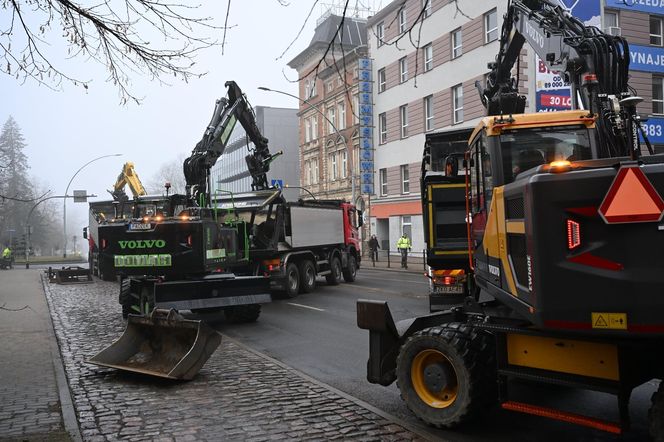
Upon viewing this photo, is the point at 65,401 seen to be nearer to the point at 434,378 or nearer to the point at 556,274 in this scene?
the point at 434,378

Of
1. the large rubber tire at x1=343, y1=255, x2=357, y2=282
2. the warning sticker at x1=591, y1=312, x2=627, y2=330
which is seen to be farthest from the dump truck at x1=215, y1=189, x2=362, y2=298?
the warning sticker at x1=591, y1=312, x2=627, y2=330

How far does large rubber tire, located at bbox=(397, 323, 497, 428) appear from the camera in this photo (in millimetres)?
5090

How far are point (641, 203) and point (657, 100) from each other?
26.6 meters

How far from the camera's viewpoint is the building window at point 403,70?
36219 mm

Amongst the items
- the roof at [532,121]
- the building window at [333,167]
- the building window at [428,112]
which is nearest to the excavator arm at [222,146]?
the roof at [532,121]

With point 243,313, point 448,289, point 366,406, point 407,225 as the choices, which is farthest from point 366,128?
point 366,406

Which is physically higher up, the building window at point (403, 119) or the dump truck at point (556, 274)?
the building window at point (403, 119)

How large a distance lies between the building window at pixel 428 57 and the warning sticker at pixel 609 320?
104 ft

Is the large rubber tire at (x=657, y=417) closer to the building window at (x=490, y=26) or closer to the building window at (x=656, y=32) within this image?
the building window at (x=490, y=26)

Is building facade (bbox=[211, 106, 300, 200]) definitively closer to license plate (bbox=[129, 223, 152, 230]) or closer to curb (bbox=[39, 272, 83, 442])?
license plate (bbox=[129, 223, 152, 230])

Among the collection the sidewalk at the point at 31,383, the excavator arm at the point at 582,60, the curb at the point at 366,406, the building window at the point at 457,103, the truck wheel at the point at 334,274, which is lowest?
the curb at the point at 366,406

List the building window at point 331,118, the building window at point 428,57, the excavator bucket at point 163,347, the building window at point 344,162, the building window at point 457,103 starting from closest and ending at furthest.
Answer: the excavator bucket at point 163,347
the building window at point 457,103
the building window at point 428,57
the building window at point 344,162
the building window at point 331,118


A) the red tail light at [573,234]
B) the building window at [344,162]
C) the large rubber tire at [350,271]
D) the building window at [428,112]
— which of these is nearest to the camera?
the red tail light at [573,234]

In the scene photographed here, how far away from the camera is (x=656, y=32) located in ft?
89.7
